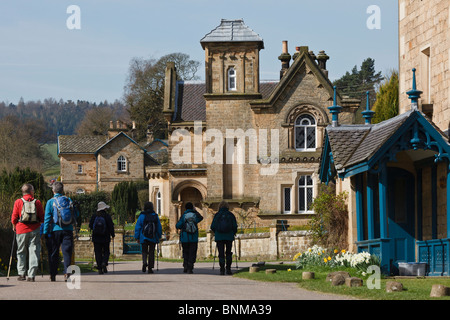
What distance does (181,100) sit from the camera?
48125mm

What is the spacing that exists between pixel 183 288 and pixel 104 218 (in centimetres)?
547

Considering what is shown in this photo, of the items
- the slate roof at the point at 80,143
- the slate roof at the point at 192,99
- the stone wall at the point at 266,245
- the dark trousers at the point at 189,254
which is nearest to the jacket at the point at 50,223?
the dark trousers at the point at 189,254

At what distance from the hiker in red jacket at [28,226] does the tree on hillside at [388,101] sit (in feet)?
104

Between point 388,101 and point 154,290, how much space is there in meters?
35.0

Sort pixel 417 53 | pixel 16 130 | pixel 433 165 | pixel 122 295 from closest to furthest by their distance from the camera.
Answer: pixel 122 295
pixel 433 165
pixel 417 53
pixel 16 130

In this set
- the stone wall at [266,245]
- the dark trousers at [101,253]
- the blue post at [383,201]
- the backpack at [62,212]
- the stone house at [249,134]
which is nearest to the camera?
the backpack at [62,212]

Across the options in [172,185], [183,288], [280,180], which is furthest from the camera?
[172,185]

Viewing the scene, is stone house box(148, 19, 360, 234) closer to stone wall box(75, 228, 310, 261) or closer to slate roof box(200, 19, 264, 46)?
slate roof box(200, 19, 264, 46)

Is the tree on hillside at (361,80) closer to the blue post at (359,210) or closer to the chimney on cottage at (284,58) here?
the chimney on cottage at (284,58)

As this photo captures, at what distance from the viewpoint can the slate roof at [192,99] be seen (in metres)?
47.0

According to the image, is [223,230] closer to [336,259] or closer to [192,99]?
[336,259]

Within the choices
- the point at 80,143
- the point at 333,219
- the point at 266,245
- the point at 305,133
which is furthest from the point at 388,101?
the point at 80,143
